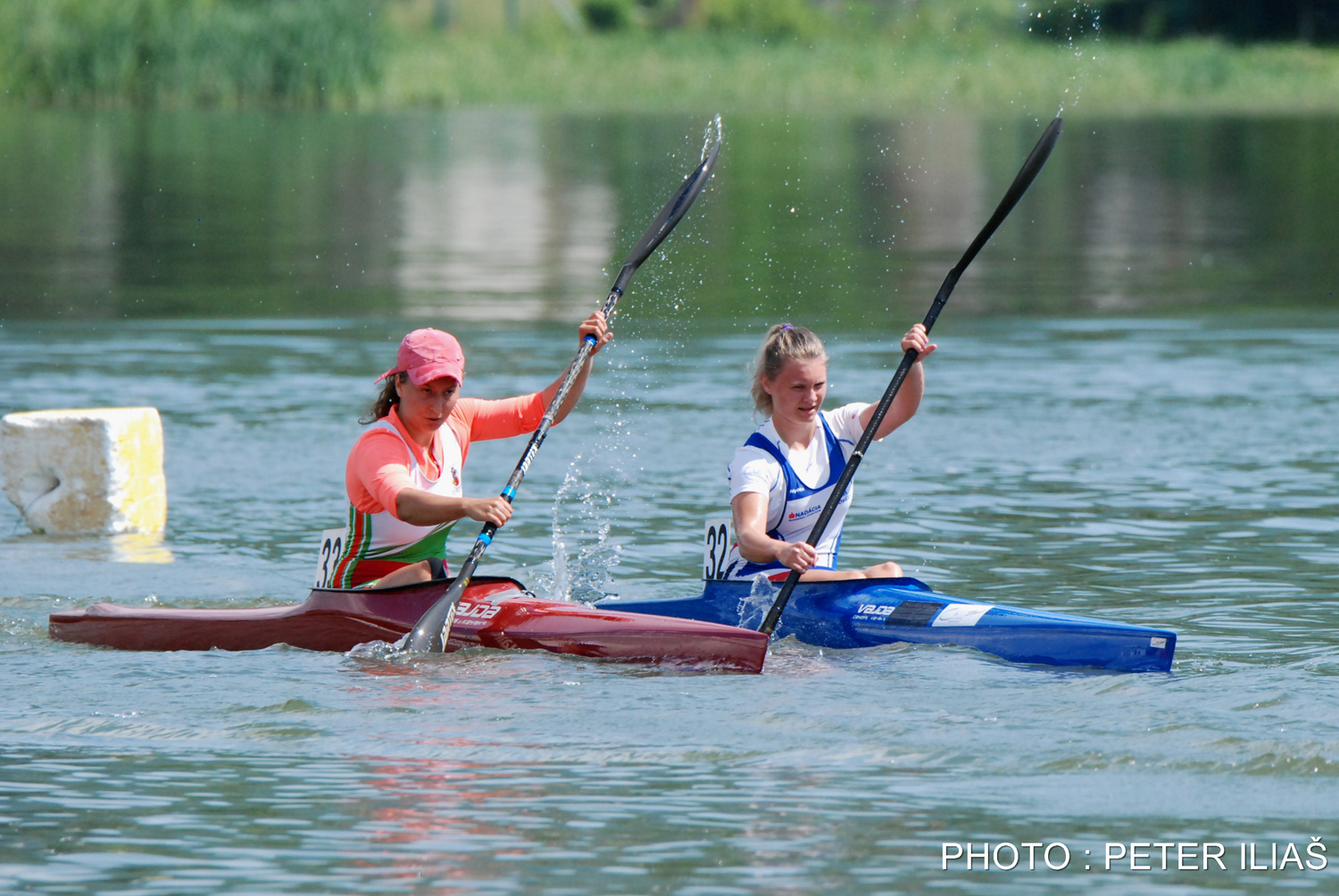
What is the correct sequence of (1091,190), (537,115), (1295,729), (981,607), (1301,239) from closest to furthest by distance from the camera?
(1295,729) → (981,607) → (1301,239) → (1091,190) → (537,115)

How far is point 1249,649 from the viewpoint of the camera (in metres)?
6.99

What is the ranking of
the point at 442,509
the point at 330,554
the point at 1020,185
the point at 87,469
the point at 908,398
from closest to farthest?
1. the point at 442,509
2. the point at 330,554
3. the point at 908,398
4. the point at 1020,185
5. the point at 87,469

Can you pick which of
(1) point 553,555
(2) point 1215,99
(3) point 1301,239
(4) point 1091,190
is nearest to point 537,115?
(2) point 1215,99

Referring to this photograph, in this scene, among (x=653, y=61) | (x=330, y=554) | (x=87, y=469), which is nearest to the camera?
(x=330, y=554)

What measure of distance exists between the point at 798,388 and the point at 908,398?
2.15ft

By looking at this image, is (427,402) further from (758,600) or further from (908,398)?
(908,398)

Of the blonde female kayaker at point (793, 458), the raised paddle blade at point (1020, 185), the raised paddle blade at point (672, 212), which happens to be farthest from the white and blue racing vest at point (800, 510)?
the raised paddle blade at point (672, 212)

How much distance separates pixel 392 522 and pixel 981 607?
6.91 ft

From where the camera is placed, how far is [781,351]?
7.11 m

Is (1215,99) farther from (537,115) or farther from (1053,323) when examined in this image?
(1053,323)

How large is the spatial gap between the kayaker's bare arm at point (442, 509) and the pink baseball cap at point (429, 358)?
402mm

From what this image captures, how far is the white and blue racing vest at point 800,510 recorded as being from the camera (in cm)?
725

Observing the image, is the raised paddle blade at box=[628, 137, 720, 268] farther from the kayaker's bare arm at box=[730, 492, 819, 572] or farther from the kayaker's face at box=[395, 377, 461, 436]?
the kayaker's bare arm at box=[730, 492, 819, 572]

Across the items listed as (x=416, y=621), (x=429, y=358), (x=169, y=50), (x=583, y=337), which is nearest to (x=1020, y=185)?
(x=583, y=337)
